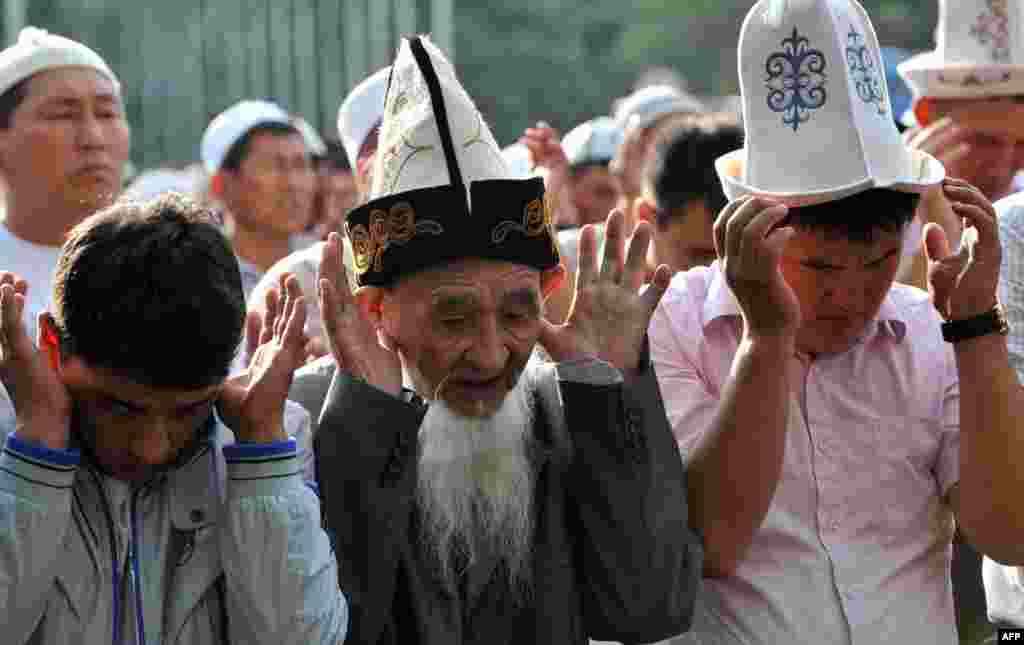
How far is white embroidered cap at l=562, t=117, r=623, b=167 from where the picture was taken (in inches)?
417

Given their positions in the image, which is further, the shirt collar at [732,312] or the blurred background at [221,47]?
the blurred background at [221,47]

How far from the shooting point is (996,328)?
4.09m

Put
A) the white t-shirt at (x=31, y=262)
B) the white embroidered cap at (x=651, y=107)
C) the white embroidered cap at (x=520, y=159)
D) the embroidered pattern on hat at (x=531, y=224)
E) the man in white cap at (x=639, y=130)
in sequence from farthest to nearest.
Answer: the white embroidered cap at (x=651, y=107), the man in white cap at (x=639, y=130), the white embroidered cap at (x=520, y=159), the white t-shirt at (x=31, y=262), the embroidered pattern on hat at (x=531, y=224)

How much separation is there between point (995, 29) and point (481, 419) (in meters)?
2.67

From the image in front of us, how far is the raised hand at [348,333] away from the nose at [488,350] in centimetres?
15

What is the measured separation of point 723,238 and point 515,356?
47cm

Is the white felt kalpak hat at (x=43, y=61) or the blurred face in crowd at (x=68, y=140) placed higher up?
the white felt kalpak hat at (x=43, y=61)

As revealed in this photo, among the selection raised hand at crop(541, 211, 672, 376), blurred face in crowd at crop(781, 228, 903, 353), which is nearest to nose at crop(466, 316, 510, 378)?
raised hand at crop(541, 211, 672, 376)

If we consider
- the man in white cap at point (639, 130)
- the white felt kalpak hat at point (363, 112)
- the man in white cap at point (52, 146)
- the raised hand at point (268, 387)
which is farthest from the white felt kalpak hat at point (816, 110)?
the man in white cap at point (639, 130)

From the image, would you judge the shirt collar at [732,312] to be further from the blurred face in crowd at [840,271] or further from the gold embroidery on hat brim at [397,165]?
the gold embroidery on hat brim at [397,165]

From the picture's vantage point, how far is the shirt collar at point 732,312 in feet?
14.0

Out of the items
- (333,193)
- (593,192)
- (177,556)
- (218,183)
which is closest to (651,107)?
(593,192)

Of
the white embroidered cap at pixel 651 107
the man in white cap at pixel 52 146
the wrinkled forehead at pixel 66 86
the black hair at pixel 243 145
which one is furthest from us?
the black hair at pixel 243 145

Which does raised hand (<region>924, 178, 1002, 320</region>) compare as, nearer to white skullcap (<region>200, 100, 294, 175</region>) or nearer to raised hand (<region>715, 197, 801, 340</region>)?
raised hand (<region>715, 197, 801, 340</region>)
